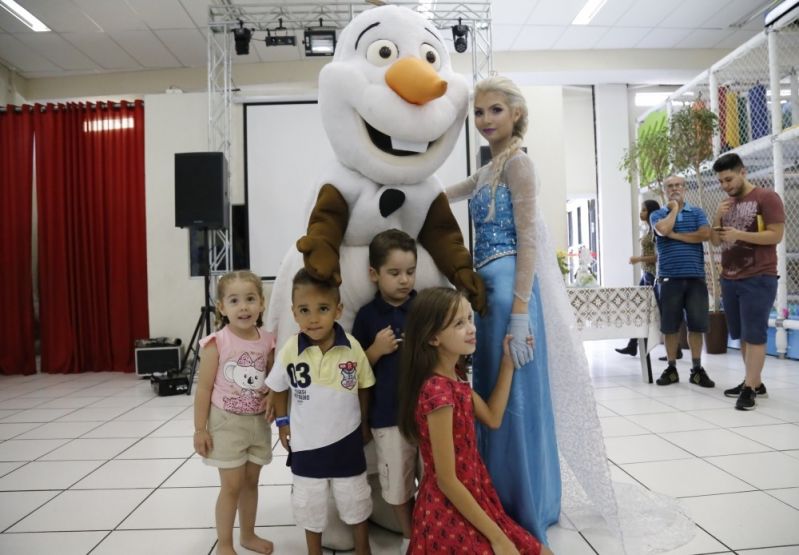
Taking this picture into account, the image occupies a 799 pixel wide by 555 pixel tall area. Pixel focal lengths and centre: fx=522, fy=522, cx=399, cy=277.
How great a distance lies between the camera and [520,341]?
1.47m

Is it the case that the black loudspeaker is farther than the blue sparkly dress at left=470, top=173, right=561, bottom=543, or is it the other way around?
the black loudspeaker

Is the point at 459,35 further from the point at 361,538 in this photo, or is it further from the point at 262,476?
the point at 361,538

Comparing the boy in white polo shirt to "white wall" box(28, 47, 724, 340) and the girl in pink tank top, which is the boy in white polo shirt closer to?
the girl in pink tank top

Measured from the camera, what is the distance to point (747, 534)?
165 cm

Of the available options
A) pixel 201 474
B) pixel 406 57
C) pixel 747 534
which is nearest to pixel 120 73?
pixel 201 474

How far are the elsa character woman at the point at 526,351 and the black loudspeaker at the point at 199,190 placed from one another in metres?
3.16

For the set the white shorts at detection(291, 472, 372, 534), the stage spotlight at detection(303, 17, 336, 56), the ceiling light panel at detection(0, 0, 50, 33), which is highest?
the ceiling light panel at detection(0, 0, 50, 33)

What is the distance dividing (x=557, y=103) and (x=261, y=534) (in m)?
5.45

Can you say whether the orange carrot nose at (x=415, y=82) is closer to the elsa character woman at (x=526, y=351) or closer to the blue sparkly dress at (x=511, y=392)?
the elsa character woman at (x=526, y=351)

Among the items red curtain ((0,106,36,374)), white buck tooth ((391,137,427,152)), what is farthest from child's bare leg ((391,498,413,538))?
red curtain ((0,106,36,374))

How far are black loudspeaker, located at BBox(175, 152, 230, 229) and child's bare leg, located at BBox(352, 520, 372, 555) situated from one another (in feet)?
11.0

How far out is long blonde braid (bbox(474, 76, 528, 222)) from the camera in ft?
5.04

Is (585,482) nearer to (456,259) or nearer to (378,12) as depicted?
(456,259)

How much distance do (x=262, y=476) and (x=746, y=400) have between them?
9.05 feet
